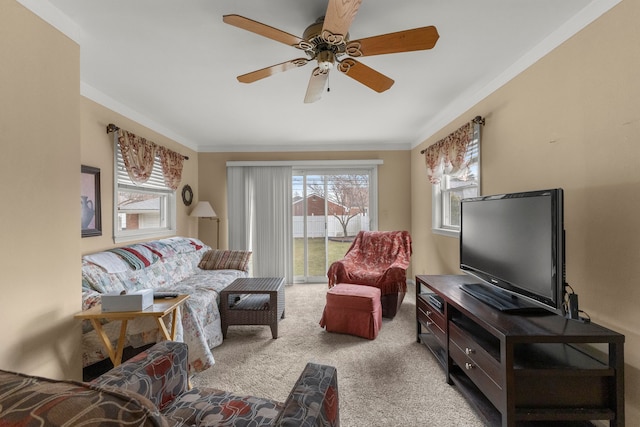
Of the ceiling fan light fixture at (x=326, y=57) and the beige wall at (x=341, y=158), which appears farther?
the beige wall at (x=341, y=158)

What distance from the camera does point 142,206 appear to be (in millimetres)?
3373

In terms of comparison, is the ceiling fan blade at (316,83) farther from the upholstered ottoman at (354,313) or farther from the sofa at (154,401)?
the upholstered ottoman at (354,313)

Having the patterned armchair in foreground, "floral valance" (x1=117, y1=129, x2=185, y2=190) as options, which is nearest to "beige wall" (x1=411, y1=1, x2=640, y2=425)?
the patterned armchair in foreground

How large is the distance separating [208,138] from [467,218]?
3.69m

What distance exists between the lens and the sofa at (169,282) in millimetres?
1862

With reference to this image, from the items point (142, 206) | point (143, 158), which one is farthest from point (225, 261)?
point (143, 158)

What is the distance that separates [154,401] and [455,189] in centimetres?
336

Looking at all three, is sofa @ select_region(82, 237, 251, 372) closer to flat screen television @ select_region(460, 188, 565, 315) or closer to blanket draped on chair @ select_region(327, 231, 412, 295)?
blanket draped on chair @ select_region(327, 231, 412, 295)

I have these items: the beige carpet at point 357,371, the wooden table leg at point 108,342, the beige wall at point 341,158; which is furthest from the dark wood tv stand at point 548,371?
the beige wall at point 341,158

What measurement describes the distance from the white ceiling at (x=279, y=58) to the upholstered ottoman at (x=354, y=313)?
197 centimetres

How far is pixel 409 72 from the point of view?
2.26 metres

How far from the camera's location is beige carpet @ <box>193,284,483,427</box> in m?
1.67

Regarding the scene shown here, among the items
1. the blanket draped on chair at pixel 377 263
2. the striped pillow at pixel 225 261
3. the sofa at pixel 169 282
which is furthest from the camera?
the striped pillow at pixel 225 261

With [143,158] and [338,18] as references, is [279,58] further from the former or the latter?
[143,158]
